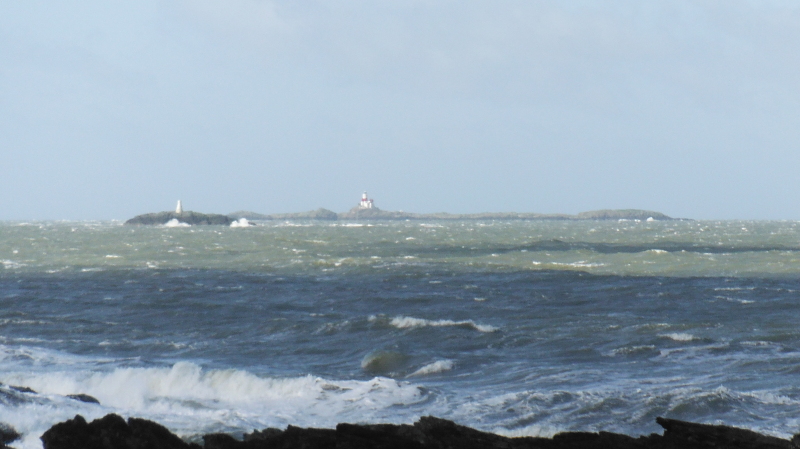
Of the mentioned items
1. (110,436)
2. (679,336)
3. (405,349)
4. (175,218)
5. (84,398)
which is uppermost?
(175,218)

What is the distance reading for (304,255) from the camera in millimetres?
46094

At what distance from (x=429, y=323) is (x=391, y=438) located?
11864 mm

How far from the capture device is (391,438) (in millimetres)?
7840

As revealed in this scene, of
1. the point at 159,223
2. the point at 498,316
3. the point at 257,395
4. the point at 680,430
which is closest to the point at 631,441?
the point at 680,430

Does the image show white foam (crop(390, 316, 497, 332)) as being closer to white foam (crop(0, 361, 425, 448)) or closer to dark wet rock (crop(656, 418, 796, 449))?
white foam (crop(0, 361, 425, 448))

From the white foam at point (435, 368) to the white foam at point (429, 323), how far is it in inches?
151

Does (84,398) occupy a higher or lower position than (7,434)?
lower

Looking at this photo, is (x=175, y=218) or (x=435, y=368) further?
(x=175, y=218)

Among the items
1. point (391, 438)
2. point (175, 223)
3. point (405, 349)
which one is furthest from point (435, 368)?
point (175, 223)

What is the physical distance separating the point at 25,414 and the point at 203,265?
29988mm

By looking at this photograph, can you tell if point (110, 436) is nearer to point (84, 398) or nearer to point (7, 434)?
point (7, 434)

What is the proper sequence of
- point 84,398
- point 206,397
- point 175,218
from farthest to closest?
point 175,218 → point 206,397 → point 84,398

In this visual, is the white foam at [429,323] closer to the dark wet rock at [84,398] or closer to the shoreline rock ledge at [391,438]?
the dark wet rock at [84,398]

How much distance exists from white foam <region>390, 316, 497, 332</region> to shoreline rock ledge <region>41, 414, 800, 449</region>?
A: 35.0 ft
